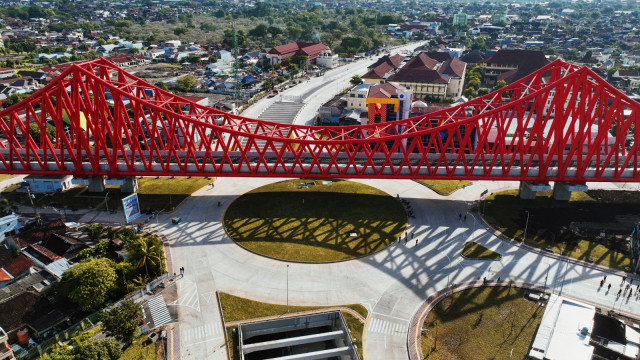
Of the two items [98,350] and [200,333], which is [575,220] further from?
[98,350]

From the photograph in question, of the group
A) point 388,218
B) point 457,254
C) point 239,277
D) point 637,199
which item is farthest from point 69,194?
point 637,199

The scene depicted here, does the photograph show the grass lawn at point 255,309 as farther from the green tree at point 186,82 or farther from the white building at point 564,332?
the green tree at point 186,82

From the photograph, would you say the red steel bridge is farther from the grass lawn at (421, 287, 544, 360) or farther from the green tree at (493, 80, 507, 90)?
the green tree at (493, 80, 507, 90)

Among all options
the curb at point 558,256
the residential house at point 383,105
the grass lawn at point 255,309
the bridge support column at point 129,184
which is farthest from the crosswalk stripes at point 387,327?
the residential house at point 383,105

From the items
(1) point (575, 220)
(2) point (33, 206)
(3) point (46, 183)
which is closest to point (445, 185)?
(1) point (575, 220)

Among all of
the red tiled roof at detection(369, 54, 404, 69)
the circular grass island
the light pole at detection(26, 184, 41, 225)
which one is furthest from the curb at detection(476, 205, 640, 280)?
the red tiled roof at detection(369, 54, 404, 69)

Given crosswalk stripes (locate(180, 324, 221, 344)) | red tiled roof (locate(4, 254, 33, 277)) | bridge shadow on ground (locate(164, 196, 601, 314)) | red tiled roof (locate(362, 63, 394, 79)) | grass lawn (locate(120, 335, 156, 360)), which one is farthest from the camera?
red tiled roof (locate(362, 63, 394, 79))

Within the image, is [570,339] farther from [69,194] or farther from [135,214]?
[69,194]
